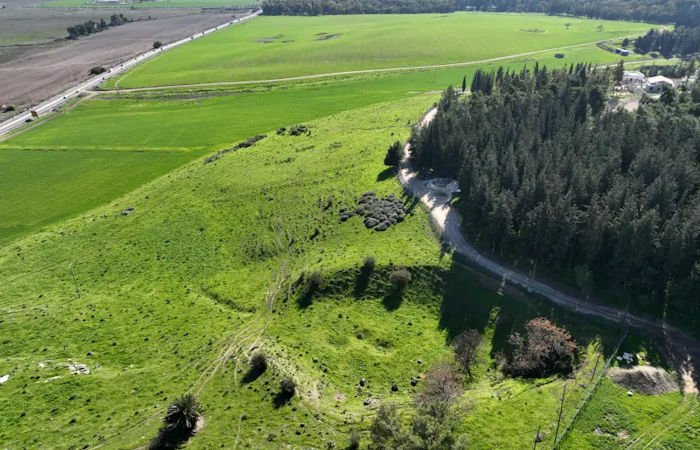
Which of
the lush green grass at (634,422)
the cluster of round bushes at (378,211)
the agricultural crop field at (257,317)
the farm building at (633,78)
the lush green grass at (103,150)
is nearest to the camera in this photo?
the lush green grass at (634,422)

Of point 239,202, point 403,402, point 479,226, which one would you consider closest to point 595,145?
point 479,226

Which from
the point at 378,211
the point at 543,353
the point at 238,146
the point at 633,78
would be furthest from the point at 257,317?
the point at 633,78

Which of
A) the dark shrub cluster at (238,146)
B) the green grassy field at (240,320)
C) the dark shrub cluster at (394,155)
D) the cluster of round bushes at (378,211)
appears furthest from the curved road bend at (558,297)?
the dark shrub cluster at (238,146)

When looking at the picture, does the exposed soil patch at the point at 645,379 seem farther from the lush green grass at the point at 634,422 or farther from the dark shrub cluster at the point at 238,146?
the dark shrub cluster at the point at 238,146

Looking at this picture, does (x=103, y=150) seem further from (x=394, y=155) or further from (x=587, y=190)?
(x=587, y=190)

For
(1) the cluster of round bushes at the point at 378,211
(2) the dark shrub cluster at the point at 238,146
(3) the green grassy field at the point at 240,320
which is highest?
(2) the dark shrub cluster at the point at 238,146

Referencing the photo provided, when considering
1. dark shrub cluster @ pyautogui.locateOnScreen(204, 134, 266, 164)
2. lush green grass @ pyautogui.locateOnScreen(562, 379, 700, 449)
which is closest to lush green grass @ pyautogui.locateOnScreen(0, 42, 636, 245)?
dark shrub cluster @ pyautogui.locateOnScreen(204, 134, 266, 164)
